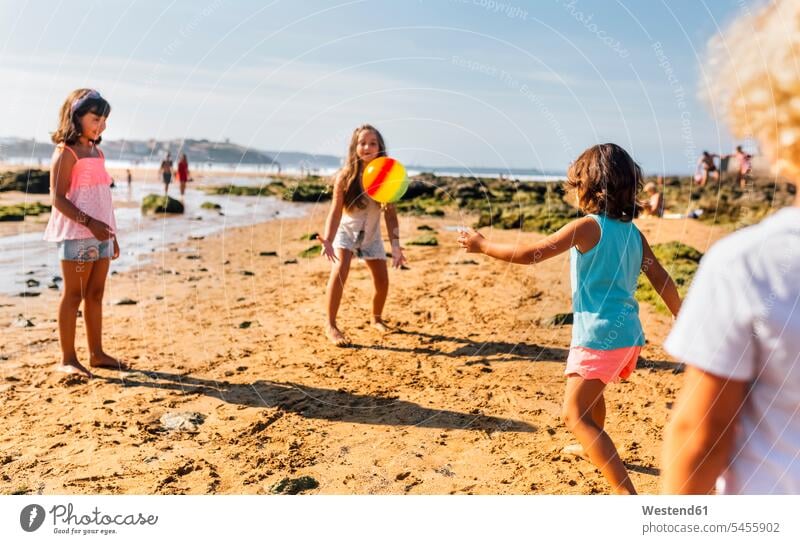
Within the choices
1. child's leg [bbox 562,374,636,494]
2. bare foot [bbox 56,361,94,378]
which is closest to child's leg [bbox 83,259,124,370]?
bare foot [bbox 56,361,94,378]

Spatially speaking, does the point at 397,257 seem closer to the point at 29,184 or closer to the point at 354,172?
the point at 354,172

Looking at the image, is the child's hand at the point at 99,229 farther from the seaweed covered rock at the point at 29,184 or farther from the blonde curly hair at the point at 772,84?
the seaweed covered rock at the point at 29,184

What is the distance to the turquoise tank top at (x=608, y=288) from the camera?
11.8 ft

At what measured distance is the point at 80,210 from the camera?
5223mm

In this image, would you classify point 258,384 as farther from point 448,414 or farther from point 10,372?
point 10,372

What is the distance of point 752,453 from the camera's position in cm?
160

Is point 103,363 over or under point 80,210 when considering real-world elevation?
under

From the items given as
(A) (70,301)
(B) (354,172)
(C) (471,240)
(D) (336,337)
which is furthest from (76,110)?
(C) (471,240)

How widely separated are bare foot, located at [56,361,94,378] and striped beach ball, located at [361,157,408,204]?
2808 millimetres

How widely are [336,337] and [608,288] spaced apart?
343 centimetres

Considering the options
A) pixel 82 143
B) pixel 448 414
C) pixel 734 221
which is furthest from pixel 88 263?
pixel 734 221

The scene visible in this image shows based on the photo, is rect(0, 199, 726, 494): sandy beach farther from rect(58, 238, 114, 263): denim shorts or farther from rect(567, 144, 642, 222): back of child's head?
rect(567, 144, 642, 222): back of child's head

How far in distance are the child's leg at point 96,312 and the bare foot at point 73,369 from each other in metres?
0.17
